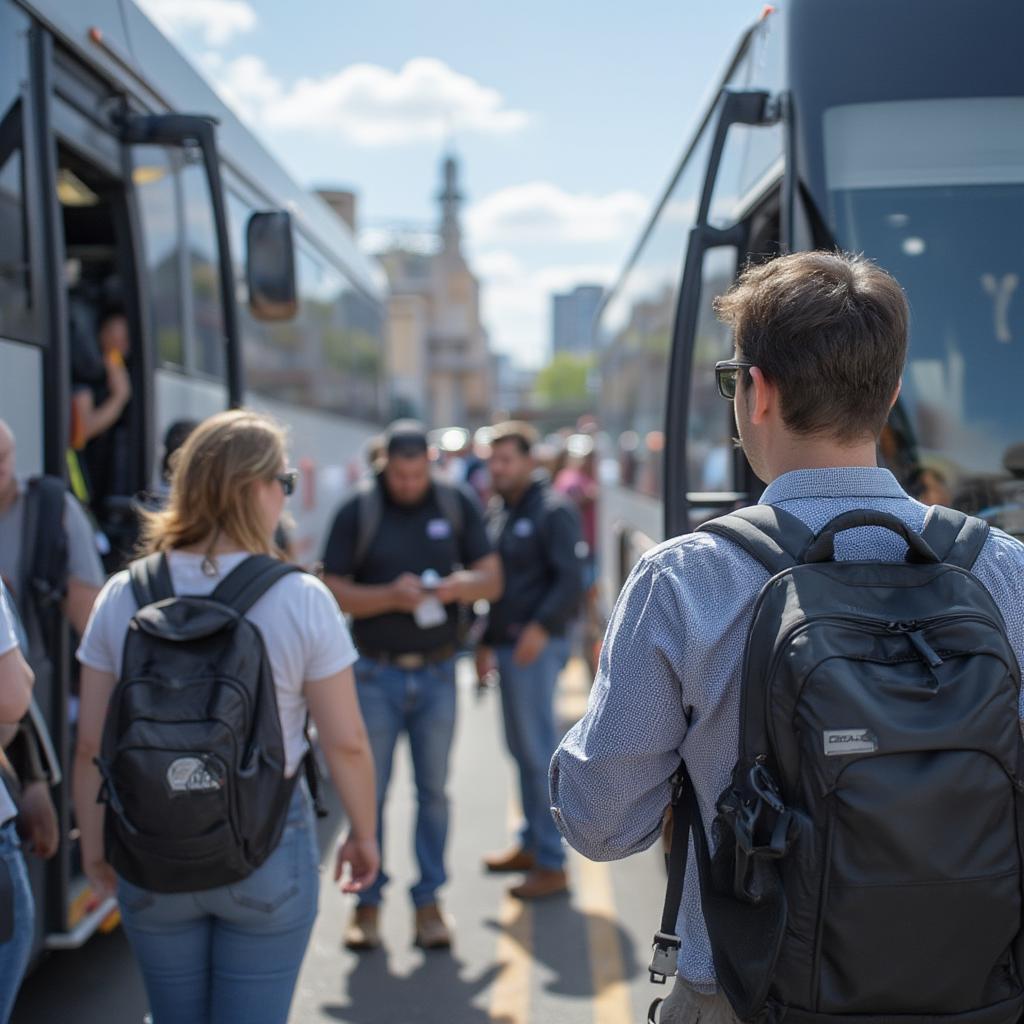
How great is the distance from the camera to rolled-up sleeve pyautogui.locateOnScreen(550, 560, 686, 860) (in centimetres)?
177

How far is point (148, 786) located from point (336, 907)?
3.12 meters

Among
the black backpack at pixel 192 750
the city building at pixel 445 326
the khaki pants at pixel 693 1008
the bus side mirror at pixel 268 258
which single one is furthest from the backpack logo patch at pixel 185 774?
the city building at pixel 445 326

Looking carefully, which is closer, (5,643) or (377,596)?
(5,643)

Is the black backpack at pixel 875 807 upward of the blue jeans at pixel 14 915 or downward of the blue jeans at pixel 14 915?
upward

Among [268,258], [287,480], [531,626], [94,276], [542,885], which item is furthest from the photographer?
[94,276]

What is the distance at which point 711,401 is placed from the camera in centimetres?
520

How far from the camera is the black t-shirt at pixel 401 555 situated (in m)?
5.09

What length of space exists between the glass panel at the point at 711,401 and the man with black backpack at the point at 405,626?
3.56 feet

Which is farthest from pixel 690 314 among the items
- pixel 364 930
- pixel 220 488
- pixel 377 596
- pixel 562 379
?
pixel 562 379

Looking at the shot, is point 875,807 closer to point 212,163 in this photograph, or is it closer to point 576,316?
point 212,163

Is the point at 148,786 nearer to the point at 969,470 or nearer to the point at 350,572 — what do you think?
the point at 969,470

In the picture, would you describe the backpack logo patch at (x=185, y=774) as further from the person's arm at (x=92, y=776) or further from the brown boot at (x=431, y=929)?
the brown boot at (x=431, y=929)

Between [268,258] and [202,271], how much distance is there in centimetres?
89

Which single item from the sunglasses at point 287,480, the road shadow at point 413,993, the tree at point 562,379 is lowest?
the road shadow at point 413,993
